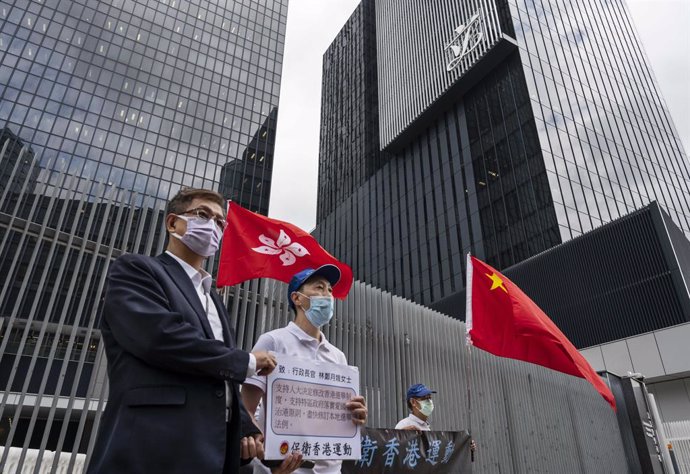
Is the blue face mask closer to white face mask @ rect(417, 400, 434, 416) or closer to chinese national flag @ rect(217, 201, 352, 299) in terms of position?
chinese national flag @ rect(217, 201, 352, 299)

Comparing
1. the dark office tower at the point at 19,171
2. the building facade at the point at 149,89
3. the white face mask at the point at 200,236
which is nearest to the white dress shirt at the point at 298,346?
the white face mask at the point at 200,236

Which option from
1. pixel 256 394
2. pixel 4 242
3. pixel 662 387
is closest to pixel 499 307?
pixel 256 394

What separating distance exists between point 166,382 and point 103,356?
10.7 feet

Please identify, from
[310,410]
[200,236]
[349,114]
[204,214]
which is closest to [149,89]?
[349,114]

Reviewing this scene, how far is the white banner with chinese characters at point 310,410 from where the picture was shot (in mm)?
2156

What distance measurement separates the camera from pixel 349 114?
5828cm

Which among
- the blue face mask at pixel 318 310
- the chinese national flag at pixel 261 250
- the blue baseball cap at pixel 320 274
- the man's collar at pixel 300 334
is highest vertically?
the chinese national flag at pixel 261 250

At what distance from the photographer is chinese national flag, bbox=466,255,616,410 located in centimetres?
546

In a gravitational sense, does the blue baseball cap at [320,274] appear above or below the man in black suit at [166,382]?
above

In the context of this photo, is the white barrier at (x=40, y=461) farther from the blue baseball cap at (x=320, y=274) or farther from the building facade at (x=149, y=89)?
the building facade at (x=149, y=89)

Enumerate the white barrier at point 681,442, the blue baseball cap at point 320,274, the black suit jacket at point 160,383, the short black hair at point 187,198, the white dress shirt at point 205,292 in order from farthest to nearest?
the white barrier at point 681,442 < the blue baseball cap at point 320,274 < the short black hair at point 187,198 < the white dress shirt at point 205,292 < the black suit jacket at point 160,383

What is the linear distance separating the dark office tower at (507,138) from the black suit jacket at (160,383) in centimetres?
2655

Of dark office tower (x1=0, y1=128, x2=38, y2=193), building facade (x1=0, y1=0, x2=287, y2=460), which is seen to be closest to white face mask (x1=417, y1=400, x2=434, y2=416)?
dark office tower (x1=0, y1=128, x2=38, y2=193)

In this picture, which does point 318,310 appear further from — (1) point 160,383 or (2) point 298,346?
(1) point 160,383
